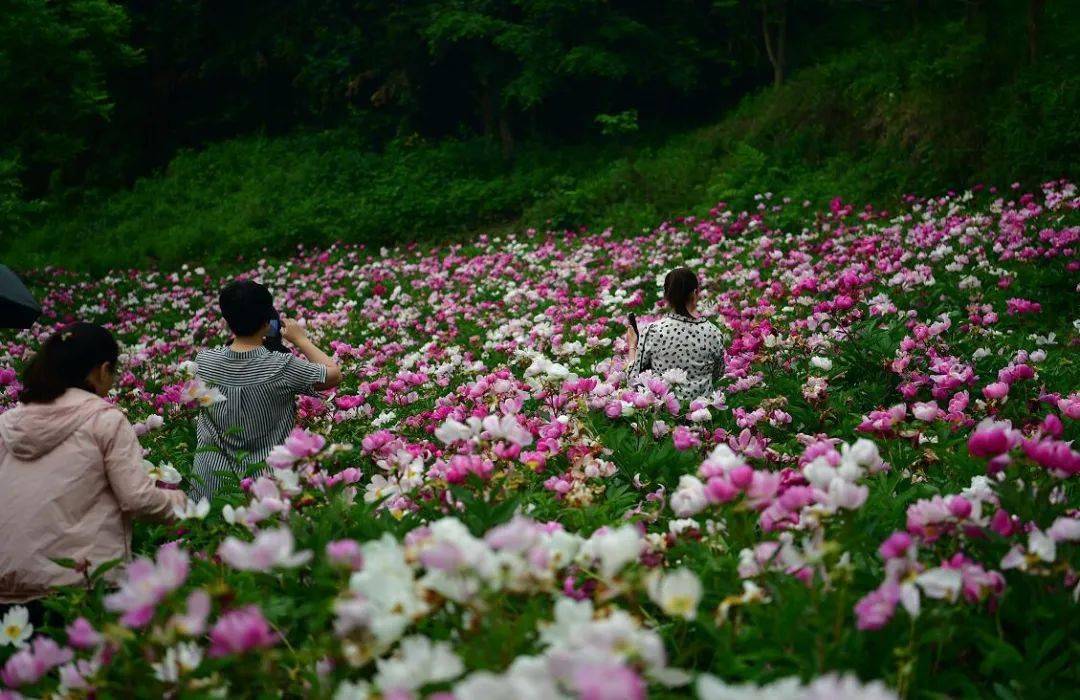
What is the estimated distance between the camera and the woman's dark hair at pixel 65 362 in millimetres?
2836

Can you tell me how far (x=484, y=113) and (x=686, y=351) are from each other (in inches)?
655

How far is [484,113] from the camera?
20.2m

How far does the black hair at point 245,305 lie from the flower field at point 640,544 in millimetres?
633

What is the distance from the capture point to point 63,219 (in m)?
20.6

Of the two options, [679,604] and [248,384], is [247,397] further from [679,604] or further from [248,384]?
[679,604]

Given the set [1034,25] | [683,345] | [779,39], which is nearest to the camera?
[683,345]

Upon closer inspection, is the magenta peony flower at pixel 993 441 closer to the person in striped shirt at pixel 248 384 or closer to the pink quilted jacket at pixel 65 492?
the pink quilted jacket at pixel 65 492

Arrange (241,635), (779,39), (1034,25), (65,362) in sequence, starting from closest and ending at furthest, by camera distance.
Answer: (241,635) < (65,362) < (1034,25) < (779,39)

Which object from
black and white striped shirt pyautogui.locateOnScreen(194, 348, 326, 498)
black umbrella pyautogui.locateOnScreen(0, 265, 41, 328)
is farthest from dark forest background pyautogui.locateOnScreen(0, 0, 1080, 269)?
black and white striped shirt pyautogui.locateOnScreen(194, 348, 326, 498)

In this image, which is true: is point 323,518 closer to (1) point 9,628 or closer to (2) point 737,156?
(1) point 9,628

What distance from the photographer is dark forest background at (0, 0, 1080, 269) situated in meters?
11.0

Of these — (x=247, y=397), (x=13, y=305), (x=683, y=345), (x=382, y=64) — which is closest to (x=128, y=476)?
(x=247, y=397)

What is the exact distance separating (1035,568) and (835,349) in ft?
11.7

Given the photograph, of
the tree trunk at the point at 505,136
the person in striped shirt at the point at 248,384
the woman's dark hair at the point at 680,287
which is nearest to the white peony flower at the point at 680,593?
the person in striped shirt at the point at 248,384
